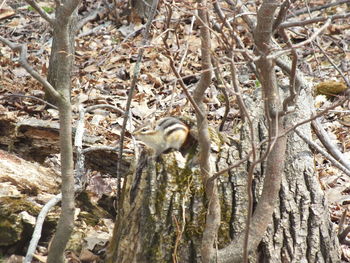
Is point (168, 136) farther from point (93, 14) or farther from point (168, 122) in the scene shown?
point (93, 14)

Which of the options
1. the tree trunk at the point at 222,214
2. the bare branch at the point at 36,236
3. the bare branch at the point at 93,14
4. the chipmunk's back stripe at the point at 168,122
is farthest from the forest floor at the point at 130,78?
the bare branch at the point at 36,236

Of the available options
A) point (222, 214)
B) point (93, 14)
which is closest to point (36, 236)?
point (222, 214)

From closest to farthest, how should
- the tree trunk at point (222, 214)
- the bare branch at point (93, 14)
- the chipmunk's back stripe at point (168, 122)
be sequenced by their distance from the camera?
the tree trunk at point (222, 214) < the chipmunk's back stripe at point (168, 122) < the bare branch at point (93, 14)

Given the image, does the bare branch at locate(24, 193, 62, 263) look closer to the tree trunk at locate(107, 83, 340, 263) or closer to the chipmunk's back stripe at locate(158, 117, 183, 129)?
the tree trunk at locate(107, 83, 340, 263)

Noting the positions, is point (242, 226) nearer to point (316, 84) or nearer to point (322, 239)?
point (322, 239)

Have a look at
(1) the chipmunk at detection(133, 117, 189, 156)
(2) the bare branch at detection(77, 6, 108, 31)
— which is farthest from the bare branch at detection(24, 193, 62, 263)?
(2) the bare branch at detection(77, 6, 108, 31)

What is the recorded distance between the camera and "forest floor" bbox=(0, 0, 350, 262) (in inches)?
231

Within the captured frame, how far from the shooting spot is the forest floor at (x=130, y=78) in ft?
19.2

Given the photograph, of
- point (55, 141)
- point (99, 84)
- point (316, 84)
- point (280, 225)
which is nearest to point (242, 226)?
point (280, 225)

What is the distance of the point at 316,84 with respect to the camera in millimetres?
7027

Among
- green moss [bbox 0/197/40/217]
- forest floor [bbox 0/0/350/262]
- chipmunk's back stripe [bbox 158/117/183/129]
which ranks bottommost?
green moss [bbox 0/197/40/217]

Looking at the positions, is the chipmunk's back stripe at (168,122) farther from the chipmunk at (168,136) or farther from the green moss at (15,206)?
the green moss at (15,206)

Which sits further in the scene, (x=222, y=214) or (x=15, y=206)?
(x=15, y=206)

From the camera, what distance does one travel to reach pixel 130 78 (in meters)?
8.19
